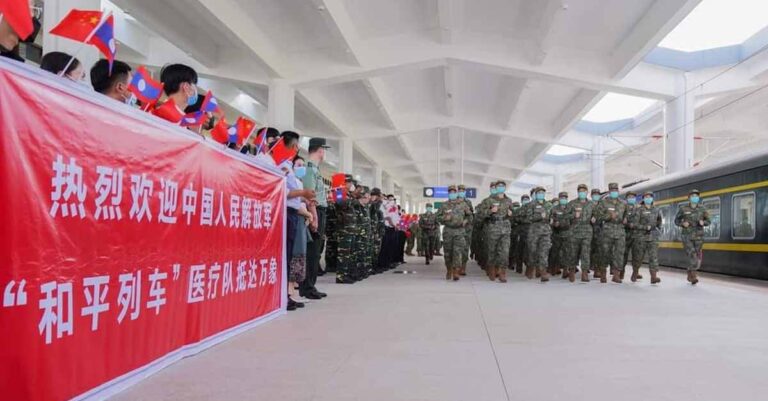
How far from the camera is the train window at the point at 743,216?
31.7 feet

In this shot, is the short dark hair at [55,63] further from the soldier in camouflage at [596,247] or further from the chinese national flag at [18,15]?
the soldier in camouflage at [596,247]

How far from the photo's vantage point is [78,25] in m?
2.56

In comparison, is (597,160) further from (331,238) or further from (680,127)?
(331,238)

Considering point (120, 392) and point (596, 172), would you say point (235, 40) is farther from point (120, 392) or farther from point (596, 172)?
point (596, 172)

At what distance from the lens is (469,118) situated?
68.9 feet

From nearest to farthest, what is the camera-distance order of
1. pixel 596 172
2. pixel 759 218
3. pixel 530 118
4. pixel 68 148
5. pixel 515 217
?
pixel 68 148 → pixel 759 218 → pixel 515 217 → pixel 530 118 → pixel 596 172

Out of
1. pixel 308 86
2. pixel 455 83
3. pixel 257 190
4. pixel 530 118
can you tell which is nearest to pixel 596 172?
pixel 530 118

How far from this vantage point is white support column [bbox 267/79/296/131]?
492 inches

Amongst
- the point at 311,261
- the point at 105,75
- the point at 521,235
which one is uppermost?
the point at 105,75

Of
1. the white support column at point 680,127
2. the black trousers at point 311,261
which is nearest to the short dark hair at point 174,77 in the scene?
the black trousers at point 311,261

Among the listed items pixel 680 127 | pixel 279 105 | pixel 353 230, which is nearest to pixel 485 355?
pixel 353 230

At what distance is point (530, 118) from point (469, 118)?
222 centimetres

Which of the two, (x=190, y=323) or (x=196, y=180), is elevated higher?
(x=196, y=180)

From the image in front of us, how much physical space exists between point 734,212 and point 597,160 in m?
13.8
